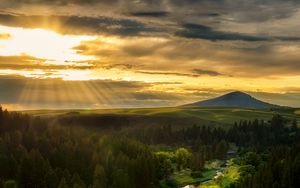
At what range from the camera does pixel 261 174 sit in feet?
570

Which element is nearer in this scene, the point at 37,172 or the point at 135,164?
the point at 37,172

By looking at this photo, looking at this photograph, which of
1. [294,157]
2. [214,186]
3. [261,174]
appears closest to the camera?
[261,174]

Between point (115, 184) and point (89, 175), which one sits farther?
point (89, 175)

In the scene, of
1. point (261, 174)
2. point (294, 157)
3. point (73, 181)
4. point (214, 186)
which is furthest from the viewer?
point (294, 157)

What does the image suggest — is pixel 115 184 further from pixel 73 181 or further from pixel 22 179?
pixel 22 179

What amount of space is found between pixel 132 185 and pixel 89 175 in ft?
72.6

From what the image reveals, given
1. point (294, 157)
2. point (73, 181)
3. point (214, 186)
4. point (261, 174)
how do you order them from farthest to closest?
point (294, 157) → point (214, 186) → point (261, 174) → point (73, 181)

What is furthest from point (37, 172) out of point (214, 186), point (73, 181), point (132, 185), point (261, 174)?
point (261, 174)

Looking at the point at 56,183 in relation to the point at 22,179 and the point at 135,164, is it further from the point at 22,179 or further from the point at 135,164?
the point at 135,164

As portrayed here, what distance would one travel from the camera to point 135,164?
650ft

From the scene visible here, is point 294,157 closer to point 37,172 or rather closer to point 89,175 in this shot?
point 89,175

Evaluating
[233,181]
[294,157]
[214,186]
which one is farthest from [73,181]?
[294,157]

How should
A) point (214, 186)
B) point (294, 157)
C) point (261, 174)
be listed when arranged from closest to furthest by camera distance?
point (261, 174)
point (214, 186)
point (294, 157)

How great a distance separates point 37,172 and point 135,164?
44491mm
